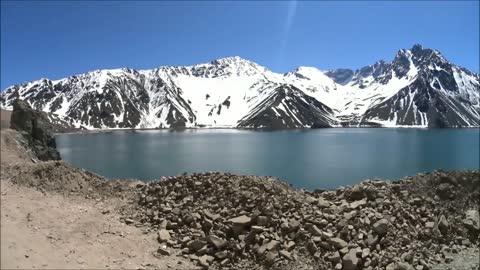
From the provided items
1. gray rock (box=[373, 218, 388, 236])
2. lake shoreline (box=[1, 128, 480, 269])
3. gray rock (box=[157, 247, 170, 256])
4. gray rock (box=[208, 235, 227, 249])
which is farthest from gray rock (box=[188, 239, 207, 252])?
gray rock (box=[373, 218, 388, 236])

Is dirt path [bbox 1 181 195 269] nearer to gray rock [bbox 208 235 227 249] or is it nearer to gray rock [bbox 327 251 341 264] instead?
gray rock [bbox 208 235 227 249]

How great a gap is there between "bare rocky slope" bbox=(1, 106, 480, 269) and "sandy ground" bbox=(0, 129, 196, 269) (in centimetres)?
6

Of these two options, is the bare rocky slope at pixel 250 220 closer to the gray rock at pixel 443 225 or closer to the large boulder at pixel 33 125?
the gray rock at pixel 443 225

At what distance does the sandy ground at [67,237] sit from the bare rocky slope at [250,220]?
0.06m

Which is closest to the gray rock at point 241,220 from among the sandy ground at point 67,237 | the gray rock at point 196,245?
the gray rock at point 196,245

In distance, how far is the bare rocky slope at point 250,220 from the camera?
13477mm

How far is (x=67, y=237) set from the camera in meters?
13.5

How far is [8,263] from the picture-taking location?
11164 mm

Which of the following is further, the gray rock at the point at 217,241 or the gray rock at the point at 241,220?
the gray rock at the point at 241,220

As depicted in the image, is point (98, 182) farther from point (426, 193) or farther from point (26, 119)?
point (26, 119)

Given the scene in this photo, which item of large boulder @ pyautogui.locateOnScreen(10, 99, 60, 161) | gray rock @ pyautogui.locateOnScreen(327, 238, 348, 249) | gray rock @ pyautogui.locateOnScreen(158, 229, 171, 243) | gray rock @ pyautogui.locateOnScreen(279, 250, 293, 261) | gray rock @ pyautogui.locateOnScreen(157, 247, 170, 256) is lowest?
gray rock @ pyautogui.locateOnScreen(157, 247, 170, 256)

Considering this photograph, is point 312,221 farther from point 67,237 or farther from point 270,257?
point 67,237

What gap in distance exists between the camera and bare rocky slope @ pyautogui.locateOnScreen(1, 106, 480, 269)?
44.2 ft

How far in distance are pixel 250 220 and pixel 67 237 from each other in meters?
6.46
